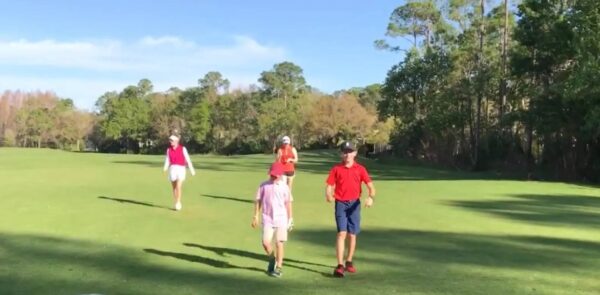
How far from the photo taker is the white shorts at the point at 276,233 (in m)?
7.59

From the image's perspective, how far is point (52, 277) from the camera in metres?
7.38

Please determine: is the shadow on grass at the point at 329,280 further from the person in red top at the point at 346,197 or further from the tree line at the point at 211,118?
the tree line at the point at 211,118

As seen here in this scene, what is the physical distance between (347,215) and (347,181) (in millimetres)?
428

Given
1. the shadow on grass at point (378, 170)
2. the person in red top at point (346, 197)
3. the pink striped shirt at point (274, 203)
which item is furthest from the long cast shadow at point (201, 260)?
the shadow on grass at point (378, 170)

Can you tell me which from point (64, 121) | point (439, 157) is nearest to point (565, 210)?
point (439, 157)

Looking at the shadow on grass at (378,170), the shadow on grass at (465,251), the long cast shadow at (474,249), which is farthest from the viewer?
the shadow on grass at (378,170)

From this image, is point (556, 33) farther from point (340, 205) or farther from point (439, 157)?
point (340, 205)

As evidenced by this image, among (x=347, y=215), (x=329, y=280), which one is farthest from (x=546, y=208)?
(x=329, y=280)

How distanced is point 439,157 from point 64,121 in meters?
72.2

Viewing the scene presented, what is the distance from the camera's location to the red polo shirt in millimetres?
7641

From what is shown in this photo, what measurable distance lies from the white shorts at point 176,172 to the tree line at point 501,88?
1797 cm

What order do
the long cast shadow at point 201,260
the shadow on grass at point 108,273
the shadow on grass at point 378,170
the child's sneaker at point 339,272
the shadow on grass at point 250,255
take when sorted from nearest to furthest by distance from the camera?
the shadow on grass at point 108,273, the child's sneaker at point 339,272, the long cast shadow at point 201,260, the shadow on grass at point 250,255, the shadow on grass at point 378,170

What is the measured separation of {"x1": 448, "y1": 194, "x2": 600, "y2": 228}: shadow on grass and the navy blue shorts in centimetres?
738

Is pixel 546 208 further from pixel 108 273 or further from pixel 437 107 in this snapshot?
pixel 437 107
